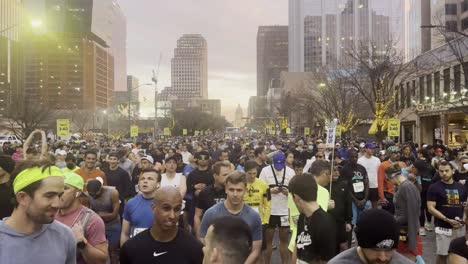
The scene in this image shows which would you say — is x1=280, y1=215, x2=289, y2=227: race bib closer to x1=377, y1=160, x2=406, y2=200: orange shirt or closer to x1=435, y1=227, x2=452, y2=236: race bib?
x1=435, y1=227, x2=452, y2=236: race bib

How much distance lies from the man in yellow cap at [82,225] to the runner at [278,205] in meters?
4.09

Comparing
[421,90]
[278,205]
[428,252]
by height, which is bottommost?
[428,252]

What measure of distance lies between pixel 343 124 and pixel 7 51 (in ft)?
388

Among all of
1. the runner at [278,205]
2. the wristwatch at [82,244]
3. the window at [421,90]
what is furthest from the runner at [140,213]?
the window at [421,90]

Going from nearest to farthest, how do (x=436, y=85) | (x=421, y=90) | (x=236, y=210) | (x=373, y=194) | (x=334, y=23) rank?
(x=236, y=210)
(x=373, y=194)
(x=436, y=85)
(x=421, y=90)
(x=334, y=23)

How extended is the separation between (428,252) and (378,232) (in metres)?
7.55

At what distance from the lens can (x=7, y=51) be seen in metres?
131

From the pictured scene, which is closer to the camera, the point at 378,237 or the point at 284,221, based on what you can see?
the point at 378,237

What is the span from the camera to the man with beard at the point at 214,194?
7195mm

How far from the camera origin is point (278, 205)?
8.49 m

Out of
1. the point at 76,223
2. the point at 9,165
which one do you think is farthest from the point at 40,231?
the point at 9,165

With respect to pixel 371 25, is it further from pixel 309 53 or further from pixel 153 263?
pixel 153 263

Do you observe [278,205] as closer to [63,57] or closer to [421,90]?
[421,90]

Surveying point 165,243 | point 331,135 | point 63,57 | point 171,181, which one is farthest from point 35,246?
point 63,57
